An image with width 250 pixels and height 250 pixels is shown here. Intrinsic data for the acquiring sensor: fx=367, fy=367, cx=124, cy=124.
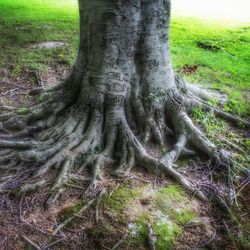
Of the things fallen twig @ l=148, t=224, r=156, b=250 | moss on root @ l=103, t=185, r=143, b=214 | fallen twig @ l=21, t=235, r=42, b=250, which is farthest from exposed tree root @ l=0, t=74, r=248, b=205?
fallen twig @ l=148, t=224, r=156, b=250

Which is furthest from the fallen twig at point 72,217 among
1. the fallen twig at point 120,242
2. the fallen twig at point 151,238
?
the fallen twig at point 151,238

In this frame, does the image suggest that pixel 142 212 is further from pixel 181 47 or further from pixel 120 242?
pixel 181 47

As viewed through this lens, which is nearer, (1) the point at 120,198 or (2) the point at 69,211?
(2) the point at 69,211

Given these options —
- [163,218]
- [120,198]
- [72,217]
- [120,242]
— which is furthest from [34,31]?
[120,242]

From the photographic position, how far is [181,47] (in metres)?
9.70

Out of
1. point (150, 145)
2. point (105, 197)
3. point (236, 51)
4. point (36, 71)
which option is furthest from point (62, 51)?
point (105, 197)

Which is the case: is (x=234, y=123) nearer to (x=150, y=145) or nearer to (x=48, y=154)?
(x=150, y=145)

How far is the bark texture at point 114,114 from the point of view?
447 centimetres

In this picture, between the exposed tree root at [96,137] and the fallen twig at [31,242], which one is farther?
the exposed tree root at [96,137]

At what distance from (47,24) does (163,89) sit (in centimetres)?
767

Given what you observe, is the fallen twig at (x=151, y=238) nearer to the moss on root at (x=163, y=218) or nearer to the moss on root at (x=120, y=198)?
the moss on root at (x=163, y=218)

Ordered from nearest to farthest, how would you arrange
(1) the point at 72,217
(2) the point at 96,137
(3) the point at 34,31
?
1. (1) the point at 72,217
2. (2) the point at 96,137
3. (3) the point at 34,31

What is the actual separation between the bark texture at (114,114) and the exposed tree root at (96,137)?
0.04ft

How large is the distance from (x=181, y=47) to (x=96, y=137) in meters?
5.75
